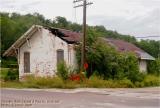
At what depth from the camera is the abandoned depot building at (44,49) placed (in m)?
37.6

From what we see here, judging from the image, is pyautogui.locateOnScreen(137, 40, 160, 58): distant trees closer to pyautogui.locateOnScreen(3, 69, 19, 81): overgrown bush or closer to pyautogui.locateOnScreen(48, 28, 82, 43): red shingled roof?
pyautogui.locateOnScreen(3, 69, 19, 81): overgrown bush

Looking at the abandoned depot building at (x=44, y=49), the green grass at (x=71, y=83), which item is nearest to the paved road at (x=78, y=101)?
the green grass at (x=71, y=83)

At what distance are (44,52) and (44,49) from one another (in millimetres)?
283

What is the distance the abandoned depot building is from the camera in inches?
1480

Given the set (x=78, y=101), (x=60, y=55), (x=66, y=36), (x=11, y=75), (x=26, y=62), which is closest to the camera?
(x=78, y=101)

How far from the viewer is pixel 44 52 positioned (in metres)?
39.4

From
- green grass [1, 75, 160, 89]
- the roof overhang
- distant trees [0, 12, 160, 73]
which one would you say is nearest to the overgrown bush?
the roof overhang

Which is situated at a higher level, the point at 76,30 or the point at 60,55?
the point at 76,30

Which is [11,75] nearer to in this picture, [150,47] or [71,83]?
[71,83]

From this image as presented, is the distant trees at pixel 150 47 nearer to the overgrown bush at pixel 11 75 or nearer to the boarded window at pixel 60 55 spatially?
the overgrown bush at pixel 11 75

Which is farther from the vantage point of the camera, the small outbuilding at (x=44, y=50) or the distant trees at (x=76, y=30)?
the small outbuilding at (x=44, y=50)

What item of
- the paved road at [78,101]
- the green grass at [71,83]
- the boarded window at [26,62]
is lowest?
the green grass at [71,83]

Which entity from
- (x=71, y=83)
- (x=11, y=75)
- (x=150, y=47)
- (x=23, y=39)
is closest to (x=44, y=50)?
(x=23, y=39)

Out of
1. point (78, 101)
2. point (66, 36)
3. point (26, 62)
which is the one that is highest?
Result: point (66, 36)
